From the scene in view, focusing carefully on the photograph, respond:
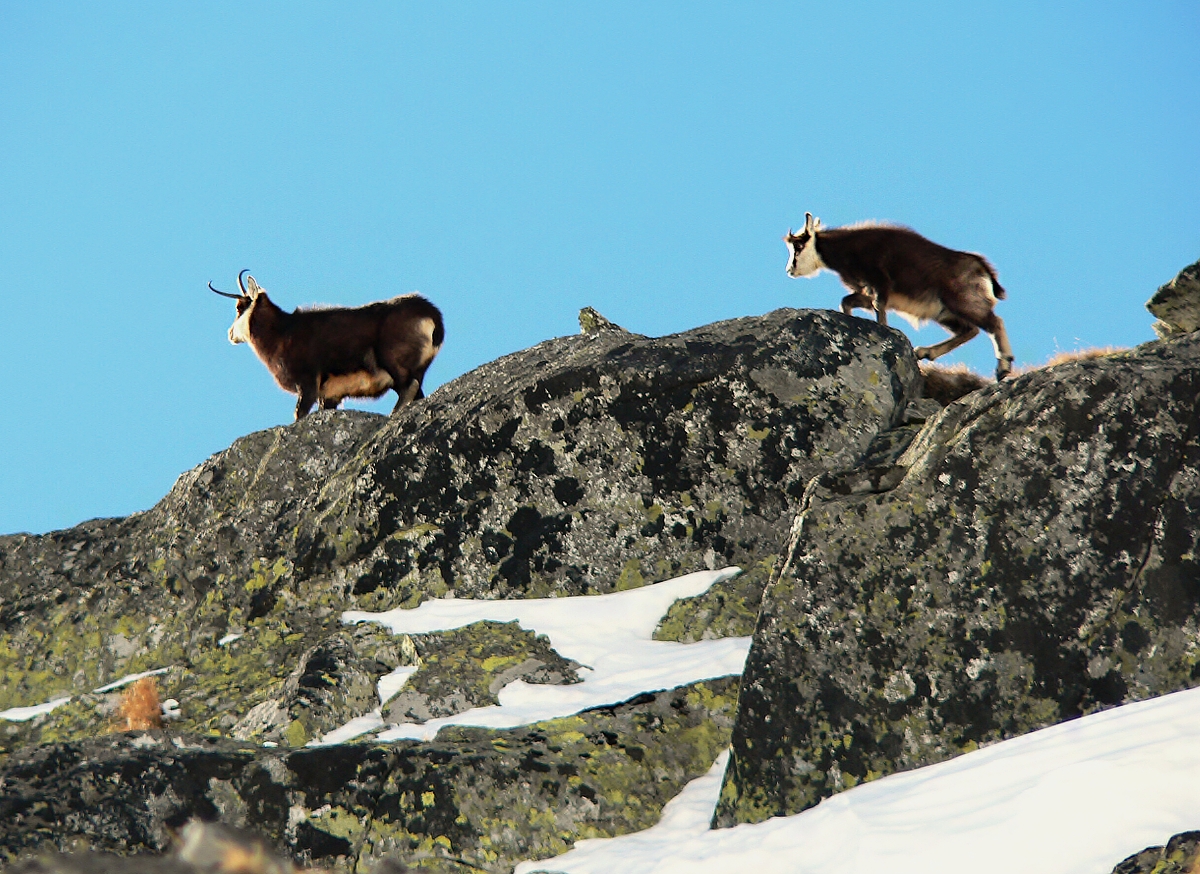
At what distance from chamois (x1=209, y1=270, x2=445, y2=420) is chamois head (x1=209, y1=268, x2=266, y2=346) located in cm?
16

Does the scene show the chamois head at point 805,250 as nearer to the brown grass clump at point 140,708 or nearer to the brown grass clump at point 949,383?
the brown grass clump at point 949,383

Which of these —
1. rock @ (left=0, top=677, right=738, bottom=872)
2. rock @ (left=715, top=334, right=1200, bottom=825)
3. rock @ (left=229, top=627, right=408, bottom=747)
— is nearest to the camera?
rock @ (left=715, top=334, right=1200, bottom=825)

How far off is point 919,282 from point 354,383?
7068 millimetres

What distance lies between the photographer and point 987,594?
7.38 m

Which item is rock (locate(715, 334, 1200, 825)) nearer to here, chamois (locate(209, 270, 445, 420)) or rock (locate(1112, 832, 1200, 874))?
rock (locate(1112, 832, 1200, 874))

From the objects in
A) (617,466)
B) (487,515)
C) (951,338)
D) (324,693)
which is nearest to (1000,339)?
(951,338)

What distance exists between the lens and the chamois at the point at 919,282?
14.4m

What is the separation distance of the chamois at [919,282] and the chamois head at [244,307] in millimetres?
7377

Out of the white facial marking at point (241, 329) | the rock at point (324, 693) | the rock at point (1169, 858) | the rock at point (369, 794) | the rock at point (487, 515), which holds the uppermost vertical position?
the white facial marking at point (241, 329)

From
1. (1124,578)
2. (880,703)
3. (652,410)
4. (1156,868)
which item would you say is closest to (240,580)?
(652,410)

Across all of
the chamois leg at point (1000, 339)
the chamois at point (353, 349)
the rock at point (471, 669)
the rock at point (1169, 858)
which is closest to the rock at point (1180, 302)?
the chamois leg at point (1000, 339)

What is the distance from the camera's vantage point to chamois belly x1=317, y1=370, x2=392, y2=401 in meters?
15.7

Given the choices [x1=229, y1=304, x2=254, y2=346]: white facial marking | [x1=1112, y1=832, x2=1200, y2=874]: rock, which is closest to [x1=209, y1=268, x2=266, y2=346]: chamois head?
[x1=229, y1=304, x2=254, y2=346]: white facial marking

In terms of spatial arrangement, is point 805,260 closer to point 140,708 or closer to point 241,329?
point 241,329
